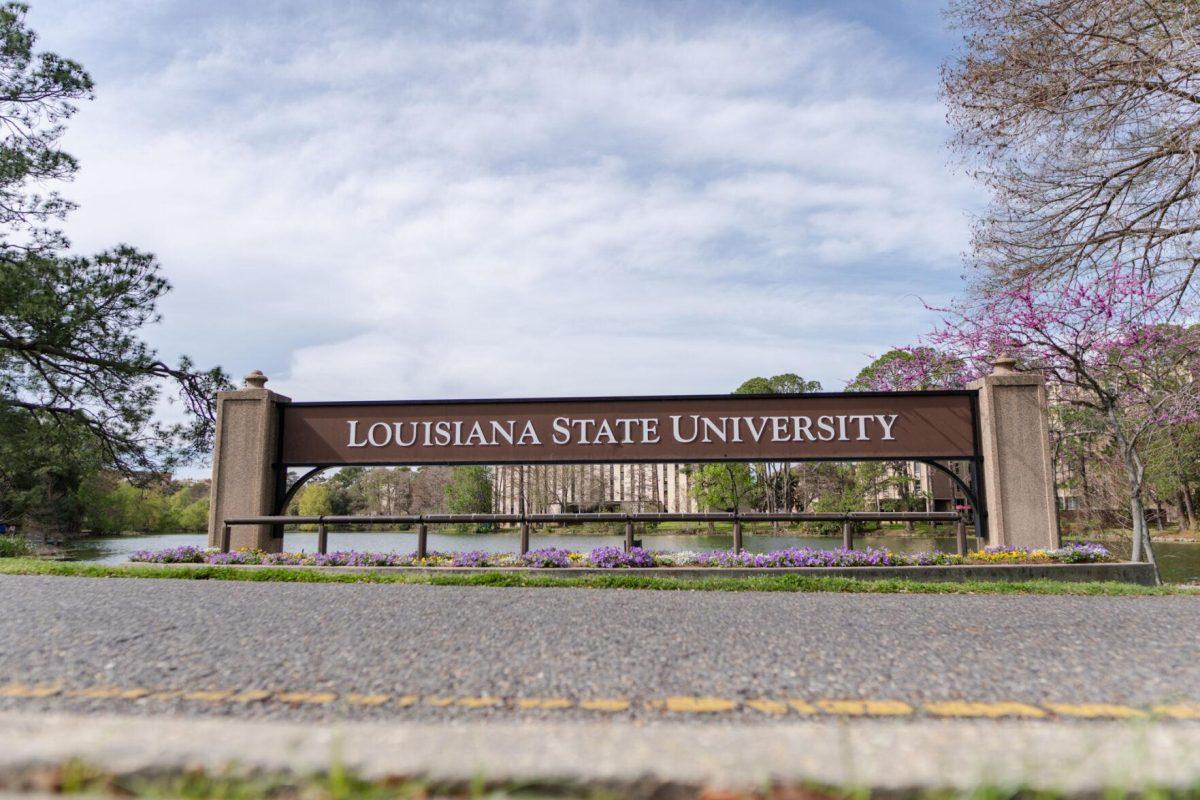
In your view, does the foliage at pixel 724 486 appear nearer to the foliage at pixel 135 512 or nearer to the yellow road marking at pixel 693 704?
the foliage at pixel 135 512

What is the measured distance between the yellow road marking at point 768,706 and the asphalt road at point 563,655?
1 cm

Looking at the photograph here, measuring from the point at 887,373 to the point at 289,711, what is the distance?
16.5m

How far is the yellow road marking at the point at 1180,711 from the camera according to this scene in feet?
8.38

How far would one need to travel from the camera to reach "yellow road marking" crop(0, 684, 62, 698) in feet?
9.26

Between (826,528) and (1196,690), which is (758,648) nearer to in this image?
(1196,690)

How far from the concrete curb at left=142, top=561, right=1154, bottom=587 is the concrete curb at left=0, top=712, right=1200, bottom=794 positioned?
6455 mm

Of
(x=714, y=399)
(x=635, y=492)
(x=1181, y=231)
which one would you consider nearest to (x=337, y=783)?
(x=714, y=399)

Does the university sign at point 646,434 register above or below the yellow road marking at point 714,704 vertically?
above

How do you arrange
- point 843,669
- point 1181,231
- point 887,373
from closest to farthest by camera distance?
point 843,669
point 1181,231
point 887,373

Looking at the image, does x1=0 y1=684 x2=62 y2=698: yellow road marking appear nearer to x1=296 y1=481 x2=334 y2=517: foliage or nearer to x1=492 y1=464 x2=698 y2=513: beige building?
x1=492 y1=464 x2=698 y2=513: beige building

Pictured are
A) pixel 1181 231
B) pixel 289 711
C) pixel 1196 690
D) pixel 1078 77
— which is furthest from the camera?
pixel 1181 231

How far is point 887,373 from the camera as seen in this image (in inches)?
673

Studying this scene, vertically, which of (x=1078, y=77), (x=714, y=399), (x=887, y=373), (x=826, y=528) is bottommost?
(x=826, y=528)

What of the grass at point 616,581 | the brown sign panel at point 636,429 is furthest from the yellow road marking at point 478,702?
the brown sign panel at point 636,429
